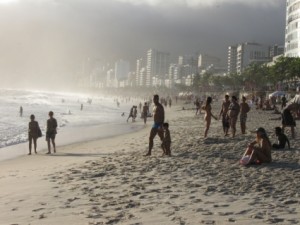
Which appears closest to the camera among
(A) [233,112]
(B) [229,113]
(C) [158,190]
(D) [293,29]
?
(C) [158,190]

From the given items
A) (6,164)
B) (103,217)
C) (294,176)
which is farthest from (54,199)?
(6,164)

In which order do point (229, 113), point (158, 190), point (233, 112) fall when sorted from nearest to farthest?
1. point (158, 190)
2. point (233, 112)
3. point (229, 113)

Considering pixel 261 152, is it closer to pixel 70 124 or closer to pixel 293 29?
pixel 70 124

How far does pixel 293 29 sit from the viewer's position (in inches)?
3615

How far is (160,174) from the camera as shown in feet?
29.6

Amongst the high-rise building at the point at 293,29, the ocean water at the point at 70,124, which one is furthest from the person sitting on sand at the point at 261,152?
the high-rise building at the point at 293,29

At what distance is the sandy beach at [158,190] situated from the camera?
6.02 m

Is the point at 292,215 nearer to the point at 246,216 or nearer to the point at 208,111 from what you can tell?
the point at 246,216

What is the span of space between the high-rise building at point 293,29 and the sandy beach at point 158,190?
3280 inches

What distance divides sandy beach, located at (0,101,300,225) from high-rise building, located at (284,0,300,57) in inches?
3280

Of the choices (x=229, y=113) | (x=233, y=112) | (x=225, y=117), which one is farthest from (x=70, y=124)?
(x=233, y=112)

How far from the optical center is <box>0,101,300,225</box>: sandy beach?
6016mm

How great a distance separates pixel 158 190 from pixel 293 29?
302 ft

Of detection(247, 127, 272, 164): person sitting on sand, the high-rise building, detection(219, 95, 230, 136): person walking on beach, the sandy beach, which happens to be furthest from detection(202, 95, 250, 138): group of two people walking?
the high-rise building
